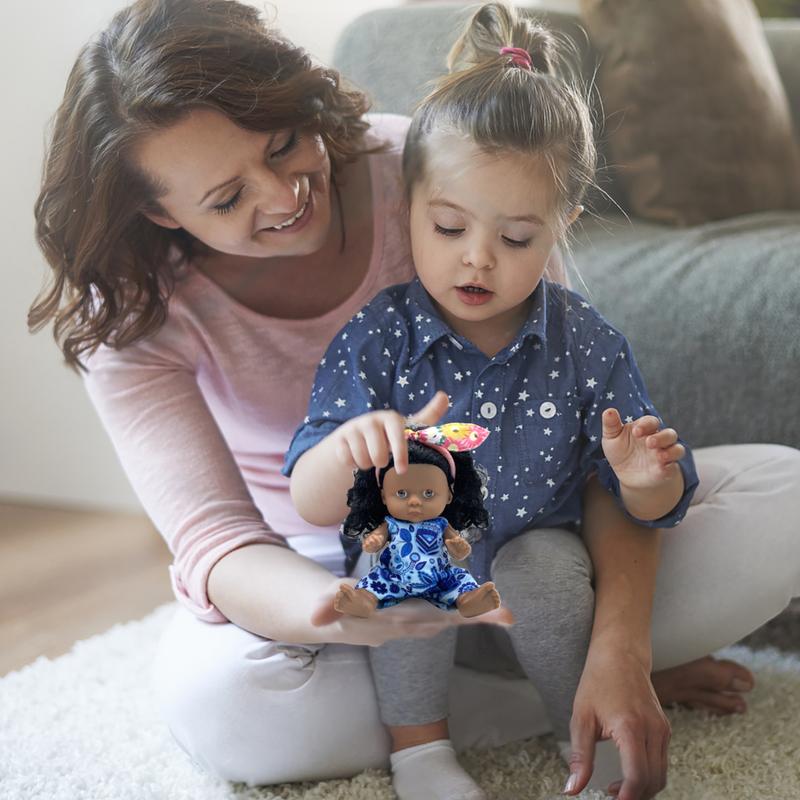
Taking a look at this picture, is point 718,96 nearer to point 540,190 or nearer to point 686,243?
point 686,243

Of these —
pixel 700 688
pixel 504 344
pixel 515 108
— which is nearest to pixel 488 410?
pixel 504 344

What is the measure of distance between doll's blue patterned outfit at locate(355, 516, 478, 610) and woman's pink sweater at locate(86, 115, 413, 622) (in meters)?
0.16

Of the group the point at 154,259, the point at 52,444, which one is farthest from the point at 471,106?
the point at 52,444

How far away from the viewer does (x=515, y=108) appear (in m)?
0.54

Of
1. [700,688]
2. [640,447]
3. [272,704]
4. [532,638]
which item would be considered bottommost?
[700,688]

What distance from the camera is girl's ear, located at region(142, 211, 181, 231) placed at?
665 mm

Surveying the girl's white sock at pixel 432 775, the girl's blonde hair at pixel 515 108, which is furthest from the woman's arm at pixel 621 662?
the girl's blonde hair at pixel 515 108

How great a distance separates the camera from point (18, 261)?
25.7 inches

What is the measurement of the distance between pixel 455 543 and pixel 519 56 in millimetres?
262

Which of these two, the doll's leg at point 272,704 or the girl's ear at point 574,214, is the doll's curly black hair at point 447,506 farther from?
the doll's leg at point 272,704

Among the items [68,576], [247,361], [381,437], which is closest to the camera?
[381,437]

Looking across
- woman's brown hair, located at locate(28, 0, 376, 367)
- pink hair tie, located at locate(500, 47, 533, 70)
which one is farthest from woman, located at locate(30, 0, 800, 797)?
pink hair tie, located at locate(500, 47, 533, 70)

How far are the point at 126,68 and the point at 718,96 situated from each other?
549 millimetres

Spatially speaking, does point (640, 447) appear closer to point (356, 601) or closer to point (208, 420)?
→ point (356, 601)
